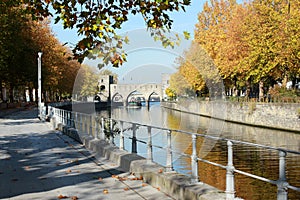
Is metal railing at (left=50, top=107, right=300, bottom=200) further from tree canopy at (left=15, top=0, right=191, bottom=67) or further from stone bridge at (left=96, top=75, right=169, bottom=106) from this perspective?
stone bridge at (left=96, top=75, right=169, bottom=106)

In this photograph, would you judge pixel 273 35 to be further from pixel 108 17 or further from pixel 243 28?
pixel 108 17

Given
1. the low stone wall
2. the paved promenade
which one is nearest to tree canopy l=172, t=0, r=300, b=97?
the low stone wall

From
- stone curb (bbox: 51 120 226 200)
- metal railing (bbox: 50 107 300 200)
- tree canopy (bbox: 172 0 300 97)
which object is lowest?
stone curb (bbox: 51 120 226 200)

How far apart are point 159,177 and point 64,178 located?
2614 mm

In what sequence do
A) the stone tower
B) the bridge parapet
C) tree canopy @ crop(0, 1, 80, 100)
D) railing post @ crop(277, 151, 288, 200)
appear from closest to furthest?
railing post @ crop(277, 151, 288, 200), tree canopy @ crop(0, 1, 80, 100), the bridge parapet, the stone tower

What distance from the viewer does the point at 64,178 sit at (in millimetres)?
10016

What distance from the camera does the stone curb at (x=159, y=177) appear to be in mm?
6855

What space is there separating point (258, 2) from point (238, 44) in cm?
399

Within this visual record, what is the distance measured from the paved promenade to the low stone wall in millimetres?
19812

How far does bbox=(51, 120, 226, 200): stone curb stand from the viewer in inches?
270

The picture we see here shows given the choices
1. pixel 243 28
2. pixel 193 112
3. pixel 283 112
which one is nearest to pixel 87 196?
pixel 283 112

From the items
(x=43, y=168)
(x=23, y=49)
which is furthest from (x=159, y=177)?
(x=23, y=49)

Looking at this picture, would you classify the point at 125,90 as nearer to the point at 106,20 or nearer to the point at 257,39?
the point at 257,39

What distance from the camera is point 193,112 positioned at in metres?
63.3
